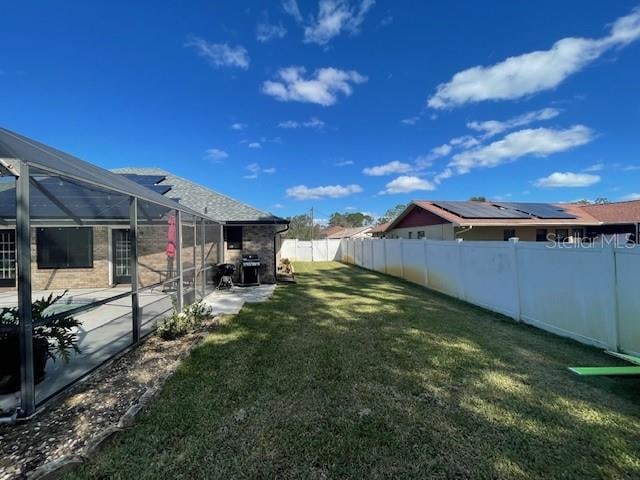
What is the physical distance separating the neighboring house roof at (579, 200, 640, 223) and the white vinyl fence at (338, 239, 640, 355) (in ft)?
53.7

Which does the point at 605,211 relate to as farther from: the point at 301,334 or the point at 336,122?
the point at 301,334

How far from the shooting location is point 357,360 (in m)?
A: 4.30

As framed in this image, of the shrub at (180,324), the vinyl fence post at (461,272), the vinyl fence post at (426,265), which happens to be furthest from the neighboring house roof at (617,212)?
the shrub at (180,324)

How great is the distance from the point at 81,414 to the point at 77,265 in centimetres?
930

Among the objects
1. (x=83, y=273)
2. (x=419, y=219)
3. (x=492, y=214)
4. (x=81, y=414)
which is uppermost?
(x=419, y=219)

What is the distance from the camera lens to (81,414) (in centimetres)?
290

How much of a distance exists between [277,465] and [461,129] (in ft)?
67.4

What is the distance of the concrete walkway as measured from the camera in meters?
7.69

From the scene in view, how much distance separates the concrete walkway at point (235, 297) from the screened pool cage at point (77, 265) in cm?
49

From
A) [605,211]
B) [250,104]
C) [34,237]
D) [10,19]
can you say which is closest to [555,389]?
[10,19]

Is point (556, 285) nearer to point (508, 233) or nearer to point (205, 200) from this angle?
point (205, 200)

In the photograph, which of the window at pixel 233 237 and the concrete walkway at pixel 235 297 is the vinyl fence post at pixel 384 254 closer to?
the concrete walkway at pixel 235 297

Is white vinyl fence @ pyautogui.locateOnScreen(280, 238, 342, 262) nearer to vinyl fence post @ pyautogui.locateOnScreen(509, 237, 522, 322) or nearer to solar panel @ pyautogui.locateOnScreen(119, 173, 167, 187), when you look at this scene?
solar panel @ pyautogui.locateOnScreen(119, 173, 167, 187)

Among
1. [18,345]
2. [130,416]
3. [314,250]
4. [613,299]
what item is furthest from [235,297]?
[314,250]
